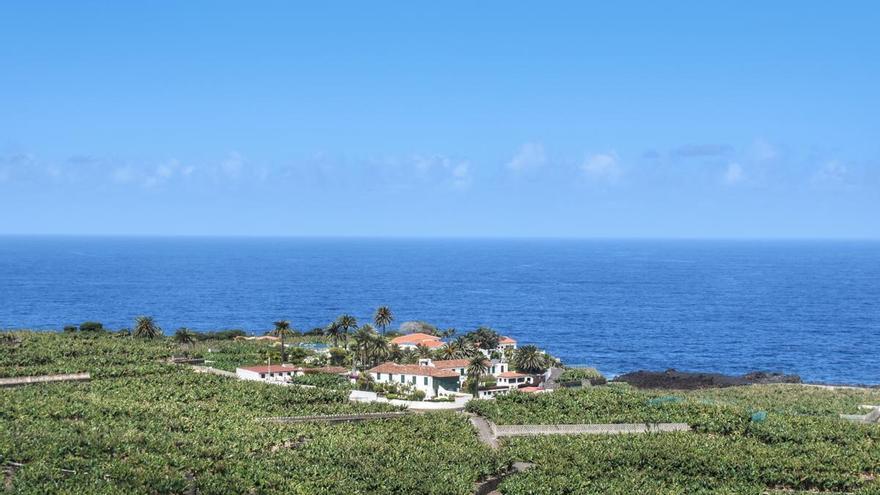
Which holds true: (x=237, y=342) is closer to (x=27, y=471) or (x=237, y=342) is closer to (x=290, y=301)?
(x=27, y=471)

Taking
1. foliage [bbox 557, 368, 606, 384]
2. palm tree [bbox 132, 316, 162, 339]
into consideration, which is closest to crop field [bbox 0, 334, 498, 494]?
palm tree [bbox 132, 316, 162, 339]

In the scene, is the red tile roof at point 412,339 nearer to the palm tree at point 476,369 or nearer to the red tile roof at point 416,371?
the palm tree at point 476,369

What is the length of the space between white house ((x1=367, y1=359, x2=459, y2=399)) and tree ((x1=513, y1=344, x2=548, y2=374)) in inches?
683

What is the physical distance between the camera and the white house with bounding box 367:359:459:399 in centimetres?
7331

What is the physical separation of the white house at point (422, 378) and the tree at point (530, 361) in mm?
17346

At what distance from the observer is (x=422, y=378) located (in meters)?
73.6

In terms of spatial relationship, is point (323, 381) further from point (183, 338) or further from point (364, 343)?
point (183, 338)

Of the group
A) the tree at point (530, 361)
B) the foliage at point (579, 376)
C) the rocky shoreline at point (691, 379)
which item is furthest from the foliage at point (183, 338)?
the rocky shoreline at point (691, 379)

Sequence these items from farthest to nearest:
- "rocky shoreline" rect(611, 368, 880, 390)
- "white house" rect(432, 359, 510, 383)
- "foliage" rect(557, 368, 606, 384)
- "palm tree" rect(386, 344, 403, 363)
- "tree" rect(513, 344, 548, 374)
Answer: "rocky shoreline" rect(611, 368, 880, 390), "tree" rect(513, 344, 548, 374), "palm tree" rect(386, 344, 403, 363), "foliage" rect(557, 368, 606, 384), "white house" rect(432, 359, 510, 383)

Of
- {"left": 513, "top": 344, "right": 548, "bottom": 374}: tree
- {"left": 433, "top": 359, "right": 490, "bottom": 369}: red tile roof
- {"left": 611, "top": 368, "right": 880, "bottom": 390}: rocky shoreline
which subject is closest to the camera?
{"left": 433, "top": 359, "right": 490, "bottom": 369}: red tile roof

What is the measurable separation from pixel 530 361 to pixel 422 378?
20.4m

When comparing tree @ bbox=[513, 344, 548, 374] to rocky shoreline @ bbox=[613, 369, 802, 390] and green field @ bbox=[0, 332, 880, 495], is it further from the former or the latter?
green field @ bbox=[0, 332, 880, 495]

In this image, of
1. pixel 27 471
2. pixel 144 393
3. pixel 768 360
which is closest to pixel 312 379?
pixel 144 393

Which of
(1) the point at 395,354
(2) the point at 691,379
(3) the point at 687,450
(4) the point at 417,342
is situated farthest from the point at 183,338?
(3) the point at 687,450
